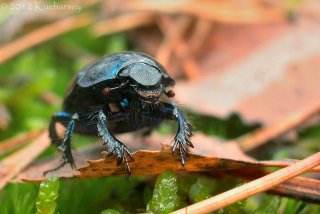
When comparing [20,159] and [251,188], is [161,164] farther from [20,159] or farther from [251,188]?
[20,159]

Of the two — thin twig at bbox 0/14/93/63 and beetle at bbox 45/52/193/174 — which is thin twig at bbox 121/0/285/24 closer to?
thin twig at bbox 0/14/93/63

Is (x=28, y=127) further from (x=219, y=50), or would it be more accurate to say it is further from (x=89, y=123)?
(x=219, y=50)

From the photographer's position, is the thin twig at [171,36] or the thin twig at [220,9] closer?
the thin twig at [171,36]

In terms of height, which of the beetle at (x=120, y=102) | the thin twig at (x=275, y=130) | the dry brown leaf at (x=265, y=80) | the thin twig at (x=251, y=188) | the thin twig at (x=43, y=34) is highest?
the thin twig at (x=43, y=34)

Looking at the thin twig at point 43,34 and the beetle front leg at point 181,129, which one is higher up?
the thin twig at point 43,34

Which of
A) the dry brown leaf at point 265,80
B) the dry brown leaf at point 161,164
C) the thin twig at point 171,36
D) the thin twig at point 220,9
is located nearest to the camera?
the dry brown leaf at point 161,164

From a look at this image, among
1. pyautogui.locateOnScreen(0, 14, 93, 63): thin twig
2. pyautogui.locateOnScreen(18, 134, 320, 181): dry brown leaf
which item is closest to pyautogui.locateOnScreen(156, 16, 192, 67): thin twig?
pyautogui.locateOnScreen(0, 14, 93, 63): thin twig

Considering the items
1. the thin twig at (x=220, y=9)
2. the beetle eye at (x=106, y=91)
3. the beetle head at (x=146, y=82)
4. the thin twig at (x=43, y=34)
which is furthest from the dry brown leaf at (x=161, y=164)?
the thin twig at (x=220, y=9)

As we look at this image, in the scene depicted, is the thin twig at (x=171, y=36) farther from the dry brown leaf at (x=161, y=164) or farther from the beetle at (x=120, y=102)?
the dry brown leaf at (x=161, y=164)

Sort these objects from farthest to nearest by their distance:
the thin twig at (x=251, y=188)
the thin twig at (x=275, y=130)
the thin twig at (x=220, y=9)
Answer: the thin twig at (x=220, y=9)
the thin twig at (x=275, y=130)
the thin twig at (x=251, y=188)
